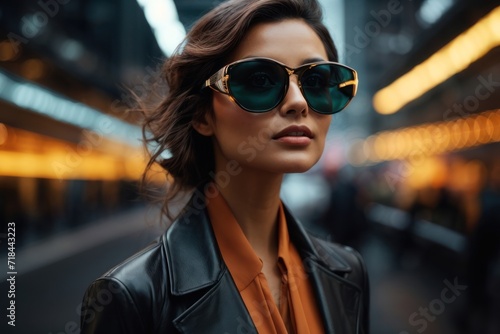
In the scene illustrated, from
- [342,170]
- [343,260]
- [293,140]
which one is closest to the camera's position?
[293,140]

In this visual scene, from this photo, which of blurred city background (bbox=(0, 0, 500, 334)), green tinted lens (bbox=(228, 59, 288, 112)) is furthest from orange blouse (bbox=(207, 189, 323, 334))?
blurred city background (bbox=(0, 0, 500, 334))

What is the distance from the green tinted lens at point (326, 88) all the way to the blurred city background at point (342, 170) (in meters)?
0.79

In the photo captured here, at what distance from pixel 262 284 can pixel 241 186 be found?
35 cm

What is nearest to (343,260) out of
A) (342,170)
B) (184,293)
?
(184,293)

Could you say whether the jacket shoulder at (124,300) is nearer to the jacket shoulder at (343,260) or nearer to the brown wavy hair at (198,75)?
the brown wavy hair at (198,75)

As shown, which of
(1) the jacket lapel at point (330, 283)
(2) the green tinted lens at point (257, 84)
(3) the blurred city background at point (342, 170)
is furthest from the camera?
(3) the blurred city background at point (342, 170)

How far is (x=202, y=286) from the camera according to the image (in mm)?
1594

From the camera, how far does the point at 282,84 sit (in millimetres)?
1653

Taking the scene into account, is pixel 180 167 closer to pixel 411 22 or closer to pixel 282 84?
pixel 282 84

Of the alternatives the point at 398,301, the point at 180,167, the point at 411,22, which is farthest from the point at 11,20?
the point at 411,22

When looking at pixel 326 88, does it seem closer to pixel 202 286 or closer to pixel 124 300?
pixel 202 286

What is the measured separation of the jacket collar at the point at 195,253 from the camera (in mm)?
1599

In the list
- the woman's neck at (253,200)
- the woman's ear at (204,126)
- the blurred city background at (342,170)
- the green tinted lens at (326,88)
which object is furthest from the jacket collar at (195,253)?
the blurred city background at (342,170)

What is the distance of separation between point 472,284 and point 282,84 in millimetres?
6470
